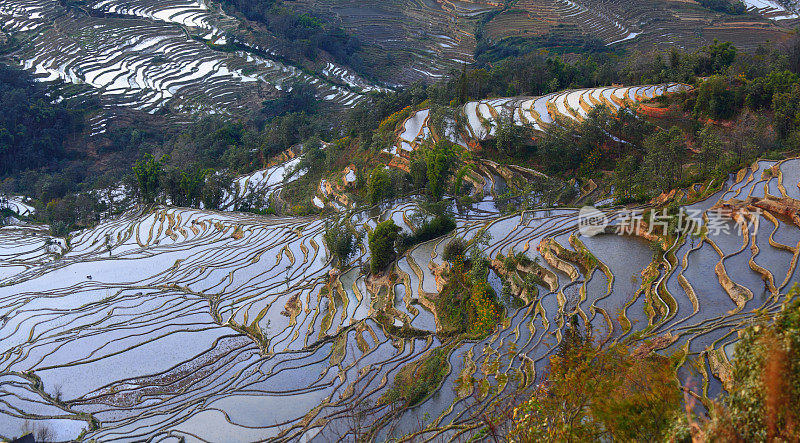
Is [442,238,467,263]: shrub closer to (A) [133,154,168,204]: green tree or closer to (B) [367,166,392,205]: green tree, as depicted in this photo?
(B) [367,166,392,205]: green tree

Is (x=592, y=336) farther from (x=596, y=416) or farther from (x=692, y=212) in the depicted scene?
(x=692, y=212)

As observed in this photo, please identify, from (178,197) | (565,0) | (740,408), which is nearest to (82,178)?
(178,197)

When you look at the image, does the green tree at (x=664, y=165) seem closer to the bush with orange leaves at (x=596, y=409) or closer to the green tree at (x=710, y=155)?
the green tree at (x=710, y=155)

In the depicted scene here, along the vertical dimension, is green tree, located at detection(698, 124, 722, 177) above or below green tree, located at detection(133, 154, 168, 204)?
above

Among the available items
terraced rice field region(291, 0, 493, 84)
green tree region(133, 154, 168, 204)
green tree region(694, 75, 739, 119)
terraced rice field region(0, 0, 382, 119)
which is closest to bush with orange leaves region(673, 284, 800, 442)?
green tree region(694, 75, 739, 119)

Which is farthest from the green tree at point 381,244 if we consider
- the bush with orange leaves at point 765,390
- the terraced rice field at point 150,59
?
the terraced rice field at point 150,59

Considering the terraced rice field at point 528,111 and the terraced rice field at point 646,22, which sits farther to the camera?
the terraced rice field at point 646,22
